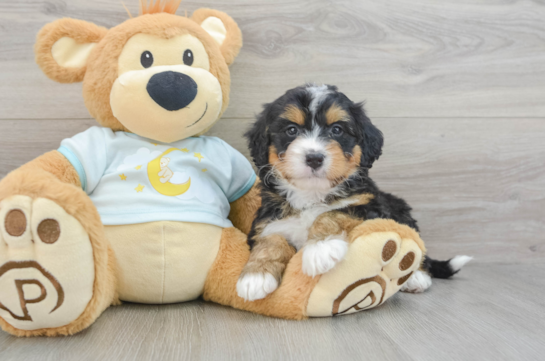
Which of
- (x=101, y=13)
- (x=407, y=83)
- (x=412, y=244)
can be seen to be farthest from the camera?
(x=407, y=83)

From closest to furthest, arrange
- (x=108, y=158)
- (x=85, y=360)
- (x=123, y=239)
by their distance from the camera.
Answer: (x=85, y=360)
(x=123, y=239)
(x=108, y=158)

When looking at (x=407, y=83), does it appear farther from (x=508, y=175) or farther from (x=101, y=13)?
(x=101, y=13)

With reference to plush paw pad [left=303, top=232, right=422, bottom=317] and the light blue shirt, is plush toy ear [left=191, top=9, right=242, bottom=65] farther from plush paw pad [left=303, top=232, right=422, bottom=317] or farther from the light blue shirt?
Result: plush paw pad [left=303, top=232, right=422, bottom=317]

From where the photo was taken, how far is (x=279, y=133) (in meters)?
1.57

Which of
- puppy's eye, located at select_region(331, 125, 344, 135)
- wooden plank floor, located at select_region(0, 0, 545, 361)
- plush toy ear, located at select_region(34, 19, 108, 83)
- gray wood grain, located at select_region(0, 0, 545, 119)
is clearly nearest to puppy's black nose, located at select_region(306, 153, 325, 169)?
puppy's eye, located at select_region(331, 125, 344, 135)

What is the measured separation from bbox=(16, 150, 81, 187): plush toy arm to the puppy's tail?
1.56 meters

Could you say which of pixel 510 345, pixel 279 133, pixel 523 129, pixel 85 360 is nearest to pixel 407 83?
pixel 523 129

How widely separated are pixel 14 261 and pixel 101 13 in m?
1.32

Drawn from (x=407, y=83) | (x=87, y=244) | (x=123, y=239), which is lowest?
(x=123, y=239)

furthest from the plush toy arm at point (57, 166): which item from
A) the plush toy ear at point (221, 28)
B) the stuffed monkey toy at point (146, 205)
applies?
the plush toy ear at point (221, 28)

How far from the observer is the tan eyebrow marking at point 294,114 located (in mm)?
1529

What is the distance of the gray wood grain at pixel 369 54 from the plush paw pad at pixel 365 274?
104cm

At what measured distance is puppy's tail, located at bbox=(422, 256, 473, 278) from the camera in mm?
1997

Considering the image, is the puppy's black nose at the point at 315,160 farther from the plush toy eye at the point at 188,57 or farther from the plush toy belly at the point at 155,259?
the plush toy eye at the point at 188,57
